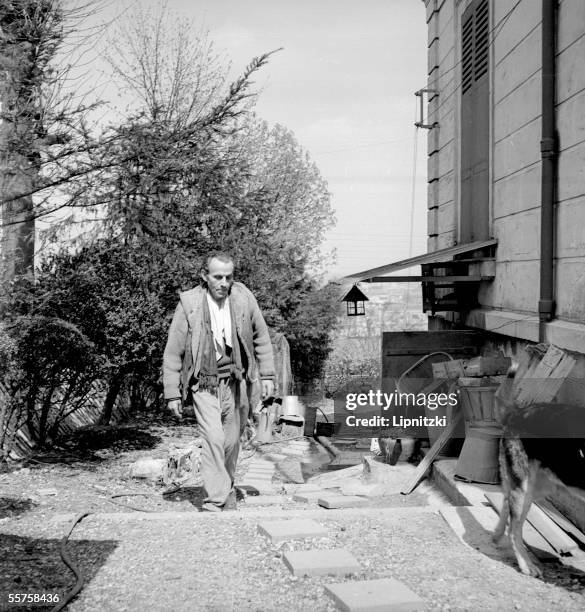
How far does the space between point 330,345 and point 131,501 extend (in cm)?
1571

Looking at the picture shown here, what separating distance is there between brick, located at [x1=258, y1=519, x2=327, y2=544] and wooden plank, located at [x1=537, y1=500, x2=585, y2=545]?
1.61 metres

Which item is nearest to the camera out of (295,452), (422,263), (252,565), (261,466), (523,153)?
(252,565)

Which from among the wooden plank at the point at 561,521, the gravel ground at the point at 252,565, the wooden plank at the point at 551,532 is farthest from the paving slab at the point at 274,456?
the wooden plank at the point at 551,532

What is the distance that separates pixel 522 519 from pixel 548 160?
4000mm

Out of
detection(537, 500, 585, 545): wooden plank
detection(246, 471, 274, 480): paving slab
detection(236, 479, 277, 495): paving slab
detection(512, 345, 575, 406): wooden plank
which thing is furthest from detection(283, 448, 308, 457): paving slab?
detection(537, 500, 585, 545): wooden plank

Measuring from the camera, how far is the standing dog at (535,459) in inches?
176

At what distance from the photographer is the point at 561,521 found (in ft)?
16.9

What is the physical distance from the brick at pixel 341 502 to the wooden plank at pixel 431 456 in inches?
22.0

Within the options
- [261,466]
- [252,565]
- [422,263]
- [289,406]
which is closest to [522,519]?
[252,565]

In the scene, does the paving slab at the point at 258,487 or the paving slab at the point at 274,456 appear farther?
the paving slab at the point at 274,456

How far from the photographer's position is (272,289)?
1408cm

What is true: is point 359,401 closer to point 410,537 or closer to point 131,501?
point 131,501

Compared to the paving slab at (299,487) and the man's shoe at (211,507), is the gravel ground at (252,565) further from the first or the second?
the paving slab at (299,487)

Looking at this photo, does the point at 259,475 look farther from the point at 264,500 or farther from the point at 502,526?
the point at 502,526
